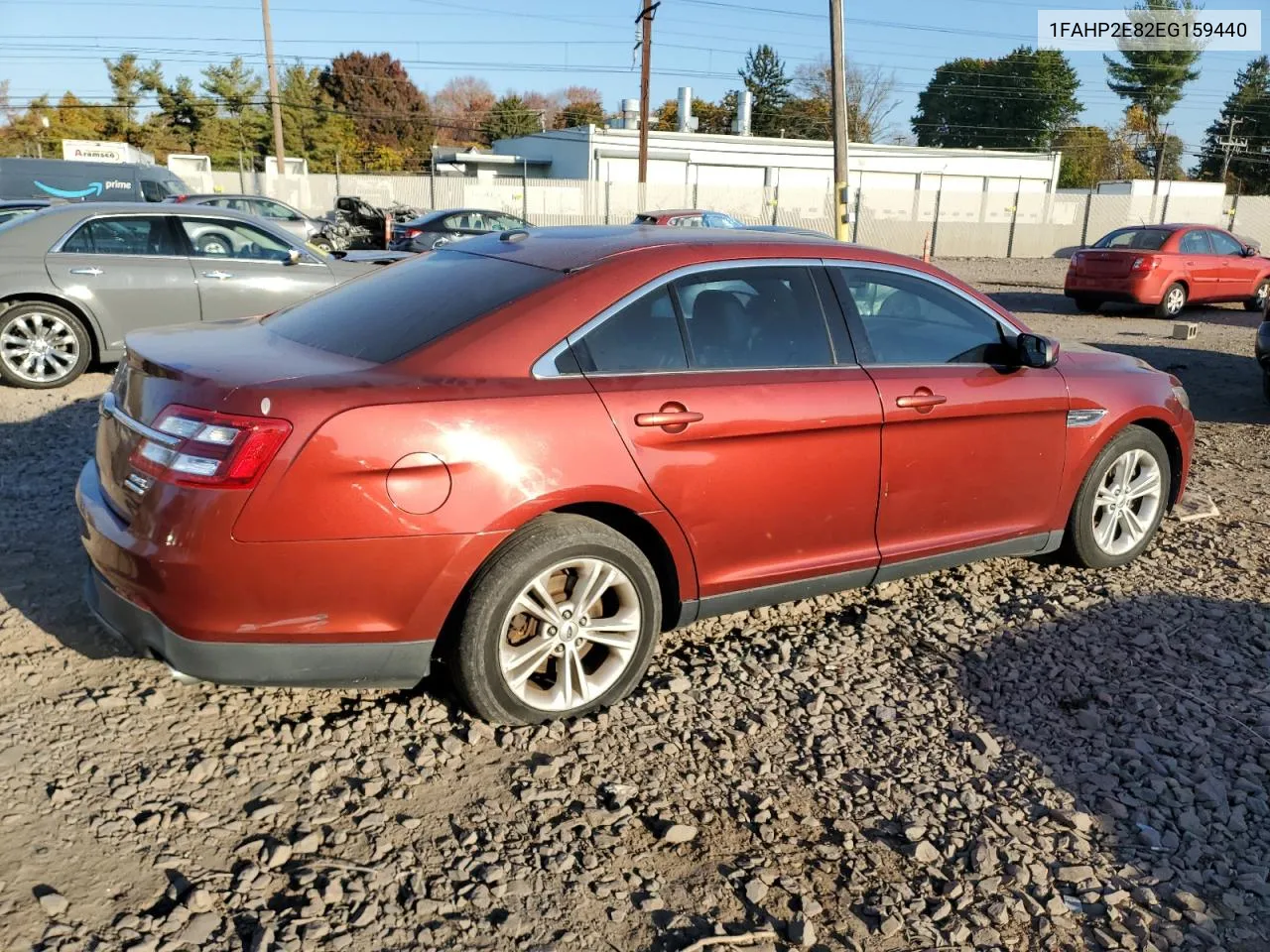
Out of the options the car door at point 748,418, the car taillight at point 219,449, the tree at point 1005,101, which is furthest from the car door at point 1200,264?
the tree at point 1005,101

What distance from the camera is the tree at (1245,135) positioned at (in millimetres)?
72625

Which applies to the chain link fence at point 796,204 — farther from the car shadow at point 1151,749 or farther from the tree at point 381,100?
the tree at point 381,100

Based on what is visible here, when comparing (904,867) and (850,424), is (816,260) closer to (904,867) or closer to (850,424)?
(850,424)

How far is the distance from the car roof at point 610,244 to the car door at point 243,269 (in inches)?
203

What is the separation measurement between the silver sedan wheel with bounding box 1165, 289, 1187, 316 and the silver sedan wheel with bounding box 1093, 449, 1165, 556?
537 inches

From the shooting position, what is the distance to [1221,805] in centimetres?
317

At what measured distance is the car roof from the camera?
3.73 m

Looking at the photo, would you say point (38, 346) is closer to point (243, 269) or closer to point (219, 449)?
point (243, 269)

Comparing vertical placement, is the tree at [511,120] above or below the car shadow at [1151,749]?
above

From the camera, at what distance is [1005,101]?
259ft

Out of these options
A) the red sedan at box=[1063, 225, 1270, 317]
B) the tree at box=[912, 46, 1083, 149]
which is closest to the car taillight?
the red sedan at box=[1063, 225, 1270, 317]

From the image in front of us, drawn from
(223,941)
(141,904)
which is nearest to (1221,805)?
(223,941)

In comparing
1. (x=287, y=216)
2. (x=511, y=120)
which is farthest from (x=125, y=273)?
(x=511, y=120)

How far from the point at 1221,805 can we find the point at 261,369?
322cm
